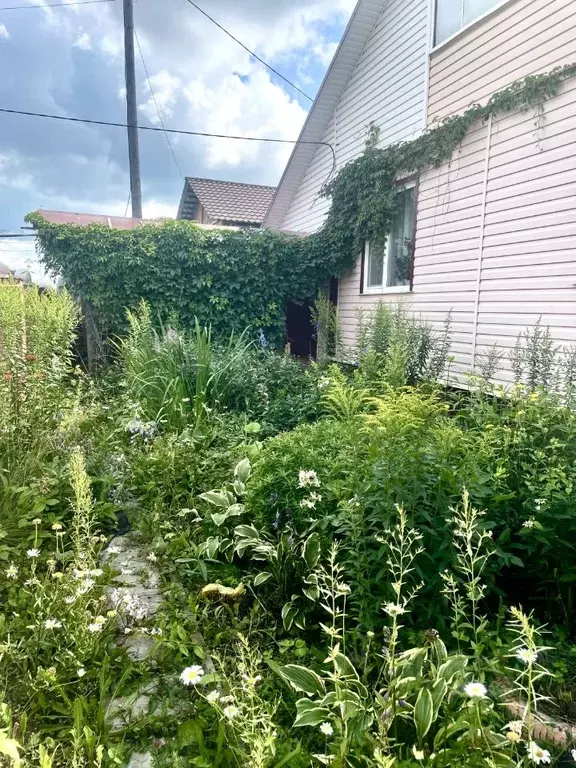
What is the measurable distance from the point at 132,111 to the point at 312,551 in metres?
13.5

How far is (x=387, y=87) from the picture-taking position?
7.05 metres

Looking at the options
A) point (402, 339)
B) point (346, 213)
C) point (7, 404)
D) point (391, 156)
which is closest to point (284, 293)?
point (346, 213)

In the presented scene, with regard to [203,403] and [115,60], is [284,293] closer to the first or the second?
[203,403]

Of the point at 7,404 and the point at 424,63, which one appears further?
the point at 424,63

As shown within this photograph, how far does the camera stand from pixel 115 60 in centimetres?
1285

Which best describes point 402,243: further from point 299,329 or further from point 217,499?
point 217,499

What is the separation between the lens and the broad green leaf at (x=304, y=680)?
136 centimetres

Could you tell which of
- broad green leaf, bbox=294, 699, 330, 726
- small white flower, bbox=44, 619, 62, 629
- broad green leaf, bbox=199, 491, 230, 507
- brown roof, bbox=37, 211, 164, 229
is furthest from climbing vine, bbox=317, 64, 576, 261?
small white flower, bbox=44, 619, 62, 629

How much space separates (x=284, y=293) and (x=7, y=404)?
6367 millimetres

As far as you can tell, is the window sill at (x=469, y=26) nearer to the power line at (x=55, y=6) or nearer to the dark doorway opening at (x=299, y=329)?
the dark doorway opening at (x=299, y=329)

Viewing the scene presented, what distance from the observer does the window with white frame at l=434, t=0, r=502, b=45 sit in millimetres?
5391

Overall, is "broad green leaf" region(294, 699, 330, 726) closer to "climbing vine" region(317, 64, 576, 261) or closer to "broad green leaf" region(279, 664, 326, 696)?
"broad green leaf" region(279, 664, 326, 696)

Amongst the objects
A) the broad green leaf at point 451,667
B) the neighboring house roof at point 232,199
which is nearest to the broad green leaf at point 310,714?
the broad green leaf at point 451,667

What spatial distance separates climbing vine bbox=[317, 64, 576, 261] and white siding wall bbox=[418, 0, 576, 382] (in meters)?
0.13
